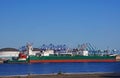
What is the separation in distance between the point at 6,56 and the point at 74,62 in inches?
1861

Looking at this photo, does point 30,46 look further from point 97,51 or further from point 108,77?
point 108,77

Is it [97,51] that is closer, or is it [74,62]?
[74,62]

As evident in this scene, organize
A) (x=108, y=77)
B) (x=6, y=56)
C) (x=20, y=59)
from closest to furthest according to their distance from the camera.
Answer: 1. (x=108, y=77)
2. (x=20, y=59)
3. (x=6, y=56)

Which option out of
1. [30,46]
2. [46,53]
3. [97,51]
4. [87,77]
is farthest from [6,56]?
[87,77]

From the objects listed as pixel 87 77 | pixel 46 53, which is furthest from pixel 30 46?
pixel 87 77

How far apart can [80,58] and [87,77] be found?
86853mm

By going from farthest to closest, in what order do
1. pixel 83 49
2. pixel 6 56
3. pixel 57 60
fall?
pixel 6 56, pixel 83 49, pixel 57 60

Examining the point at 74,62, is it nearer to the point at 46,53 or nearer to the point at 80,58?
the point at 80,58

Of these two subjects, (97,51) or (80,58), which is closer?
(80,58)

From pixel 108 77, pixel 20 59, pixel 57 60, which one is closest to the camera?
pixel 108 77

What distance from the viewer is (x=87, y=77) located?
3766 centimetres

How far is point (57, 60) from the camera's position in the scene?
12044 cm

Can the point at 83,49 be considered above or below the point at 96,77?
above

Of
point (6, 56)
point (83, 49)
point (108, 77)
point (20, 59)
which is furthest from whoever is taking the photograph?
point (6, 56)
